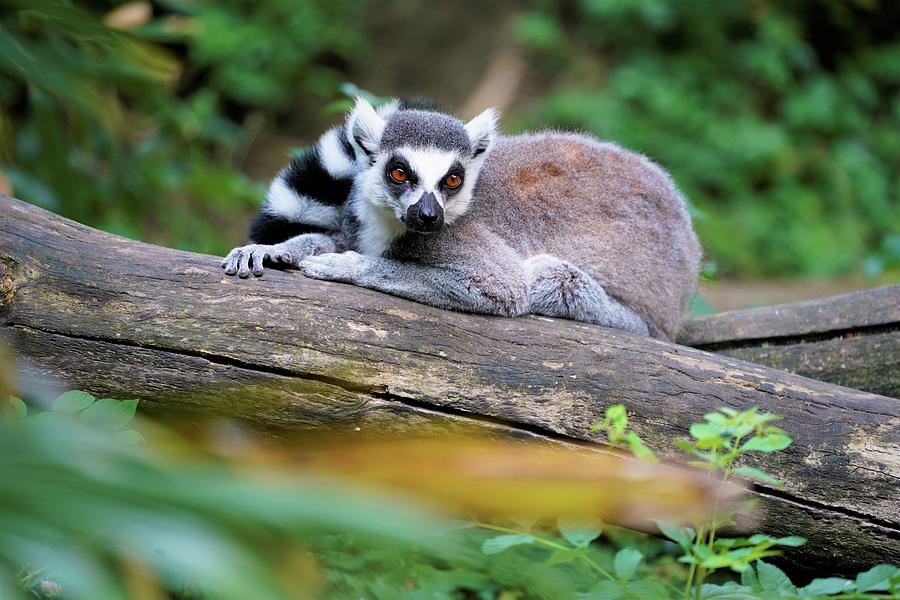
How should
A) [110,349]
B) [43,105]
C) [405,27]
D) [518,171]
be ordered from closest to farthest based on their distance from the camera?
[110,349]
[43,105]
[518,171]
[405,27]

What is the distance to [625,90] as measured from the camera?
9695 mm

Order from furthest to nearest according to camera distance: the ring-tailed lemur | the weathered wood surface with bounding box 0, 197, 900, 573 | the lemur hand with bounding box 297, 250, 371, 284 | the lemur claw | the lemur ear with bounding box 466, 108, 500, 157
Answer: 1. the lemur ear with bounding box 466, 108, 500, 157
2. the ring-tailed lemur
3. the lemur hand with bounding box 297, 250, 371, 284
4. the lemur claw
5. the weathered wood surface with bounding box 0, 197, 900, 573

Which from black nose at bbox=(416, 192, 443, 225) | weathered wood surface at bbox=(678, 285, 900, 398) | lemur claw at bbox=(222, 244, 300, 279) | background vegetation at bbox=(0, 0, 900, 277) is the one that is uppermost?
background vegetation at bbox=(0, 0, 900, 277)

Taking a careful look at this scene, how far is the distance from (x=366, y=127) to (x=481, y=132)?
1.73 feet

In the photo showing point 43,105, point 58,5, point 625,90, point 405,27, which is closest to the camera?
point 58,5

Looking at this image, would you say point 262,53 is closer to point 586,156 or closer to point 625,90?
point 625,90

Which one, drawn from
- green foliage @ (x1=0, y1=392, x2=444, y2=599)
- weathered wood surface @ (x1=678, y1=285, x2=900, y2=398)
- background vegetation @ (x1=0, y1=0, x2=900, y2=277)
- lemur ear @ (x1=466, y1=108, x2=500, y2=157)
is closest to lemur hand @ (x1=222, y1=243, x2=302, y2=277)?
lemur ear @ (x1=466, y1=108, x2=500, y2=157)

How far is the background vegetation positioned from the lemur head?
18.2 ft

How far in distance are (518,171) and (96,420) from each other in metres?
2.40

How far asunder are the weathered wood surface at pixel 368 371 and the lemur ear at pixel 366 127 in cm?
75

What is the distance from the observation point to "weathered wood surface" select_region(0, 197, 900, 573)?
2535mm

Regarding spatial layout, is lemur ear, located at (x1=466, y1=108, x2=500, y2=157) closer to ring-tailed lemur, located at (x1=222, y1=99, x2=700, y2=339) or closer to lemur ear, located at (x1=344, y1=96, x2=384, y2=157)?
ring-tailed lemur, located at (x1=222, y1=99, x2=700, y2=339)

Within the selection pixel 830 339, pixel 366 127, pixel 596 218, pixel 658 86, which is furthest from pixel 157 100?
pixel 830 339

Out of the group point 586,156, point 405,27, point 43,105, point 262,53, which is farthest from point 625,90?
point 43,105
